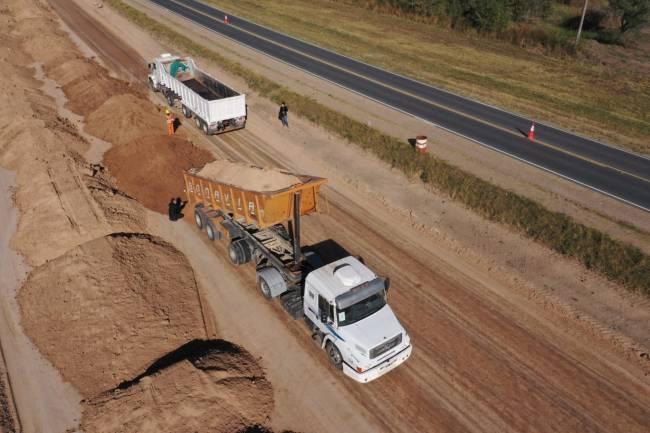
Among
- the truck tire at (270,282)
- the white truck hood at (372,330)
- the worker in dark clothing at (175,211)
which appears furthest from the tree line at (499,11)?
the white truck hood at (372,330)

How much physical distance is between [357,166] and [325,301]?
13546 mm

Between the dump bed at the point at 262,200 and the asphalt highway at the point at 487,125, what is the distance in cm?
1604

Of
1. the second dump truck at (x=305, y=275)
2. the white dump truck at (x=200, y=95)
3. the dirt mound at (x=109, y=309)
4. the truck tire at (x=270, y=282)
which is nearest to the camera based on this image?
the second dump truck at (x=305, y=275)

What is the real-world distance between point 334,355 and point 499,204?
40.9 ft

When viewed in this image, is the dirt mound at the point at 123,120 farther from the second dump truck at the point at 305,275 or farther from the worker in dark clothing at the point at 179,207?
the second dump truck at the point at 305,275

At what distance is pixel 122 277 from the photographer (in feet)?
54.1

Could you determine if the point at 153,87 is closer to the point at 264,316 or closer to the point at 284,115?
the point at 284,115

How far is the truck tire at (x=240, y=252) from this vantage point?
1734 centimetres

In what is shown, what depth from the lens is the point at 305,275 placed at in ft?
50.1

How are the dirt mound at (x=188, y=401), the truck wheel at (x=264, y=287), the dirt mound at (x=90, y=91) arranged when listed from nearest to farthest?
the dirt mound at (x=188, y=401), the truck wheel at (x=264, y=287), the dirt mound at (x=90, y=91)

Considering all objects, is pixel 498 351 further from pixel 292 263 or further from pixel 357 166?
pixel 357 166

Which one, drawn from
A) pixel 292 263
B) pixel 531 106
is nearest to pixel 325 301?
pixel 292 263

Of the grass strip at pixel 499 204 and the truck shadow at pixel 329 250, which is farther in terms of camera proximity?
the truck shadow at pixel 329 250

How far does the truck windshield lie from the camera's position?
42.2ft
